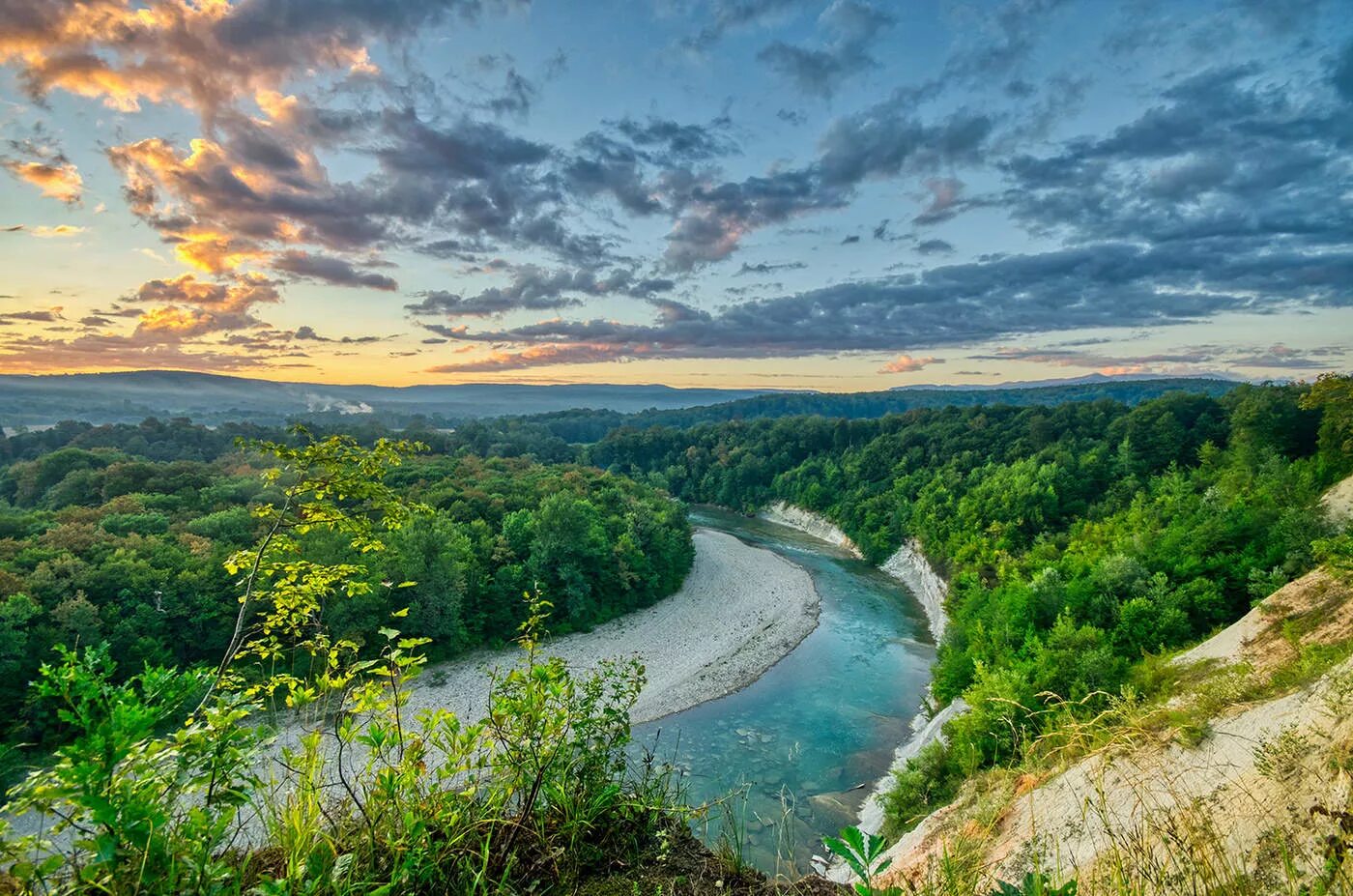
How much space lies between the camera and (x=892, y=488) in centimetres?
5516

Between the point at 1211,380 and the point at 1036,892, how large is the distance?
584 ft

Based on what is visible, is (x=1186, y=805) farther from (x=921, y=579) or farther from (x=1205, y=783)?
(x=921, y=579)

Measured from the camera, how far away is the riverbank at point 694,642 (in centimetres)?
2350

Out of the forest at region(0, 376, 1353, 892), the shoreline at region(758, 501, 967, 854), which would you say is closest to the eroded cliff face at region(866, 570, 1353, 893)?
the forest at region(0, 376, 1353, 892)

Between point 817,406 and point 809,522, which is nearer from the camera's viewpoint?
point 809,522

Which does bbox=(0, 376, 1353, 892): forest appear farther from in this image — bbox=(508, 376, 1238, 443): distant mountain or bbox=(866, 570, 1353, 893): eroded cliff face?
bbox=(508, 376, 1238, 443): distant mountain

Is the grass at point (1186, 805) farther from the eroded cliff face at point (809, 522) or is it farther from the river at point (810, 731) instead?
the eroded cliff face at point (809, 522)

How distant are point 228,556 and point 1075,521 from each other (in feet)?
139

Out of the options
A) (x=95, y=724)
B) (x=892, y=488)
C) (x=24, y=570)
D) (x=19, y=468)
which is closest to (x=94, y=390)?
(x=19, y=468)

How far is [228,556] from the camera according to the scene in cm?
1407

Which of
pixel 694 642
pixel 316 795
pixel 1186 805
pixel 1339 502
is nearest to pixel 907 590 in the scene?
pixel 694 642

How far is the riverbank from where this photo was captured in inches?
925

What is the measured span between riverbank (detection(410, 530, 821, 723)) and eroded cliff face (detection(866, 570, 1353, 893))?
Answer: 1205 centimetres

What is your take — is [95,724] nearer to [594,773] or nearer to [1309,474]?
[594,773]
